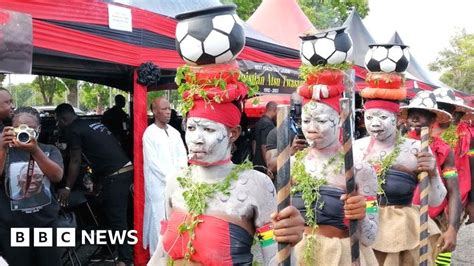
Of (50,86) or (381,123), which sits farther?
(50,86)

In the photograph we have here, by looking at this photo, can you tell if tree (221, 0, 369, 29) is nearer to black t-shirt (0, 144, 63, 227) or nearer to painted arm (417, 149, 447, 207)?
painted arm (417, 149, 447, 207)

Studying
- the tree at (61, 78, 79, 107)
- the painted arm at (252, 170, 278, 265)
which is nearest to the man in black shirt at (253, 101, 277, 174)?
the painted arm at (252, 170, 278, 265)

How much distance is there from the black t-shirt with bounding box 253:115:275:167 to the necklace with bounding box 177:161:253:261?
13.8 feet

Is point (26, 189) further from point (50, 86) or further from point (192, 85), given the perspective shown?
point (50, 86)

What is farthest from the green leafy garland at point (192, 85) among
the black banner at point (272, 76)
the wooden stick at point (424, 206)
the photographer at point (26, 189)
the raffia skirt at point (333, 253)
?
the black banner at point (272, 76)

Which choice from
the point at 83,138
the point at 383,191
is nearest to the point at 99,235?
the point at 83,138

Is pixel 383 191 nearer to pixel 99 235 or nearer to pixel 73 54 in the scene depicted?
pixel 73 54

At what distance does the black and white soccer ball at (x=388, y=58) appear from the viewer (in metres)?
4.39

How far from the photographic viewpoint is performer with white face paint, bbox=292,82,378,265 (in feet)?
11.1

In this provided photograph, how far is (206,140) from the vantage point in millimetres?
2840

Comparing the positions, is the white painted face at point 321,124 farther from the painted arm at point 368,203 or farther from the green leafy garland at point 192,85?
the green leafy garland at point 192,85

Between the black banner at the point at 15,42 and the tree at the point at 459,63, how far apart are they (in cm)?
5228

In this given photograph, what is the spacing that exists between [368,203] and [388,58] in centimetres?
147

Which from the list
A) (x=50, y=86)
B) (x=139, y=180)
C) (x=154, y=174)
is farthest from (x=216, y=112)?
(x=50, y=86)
